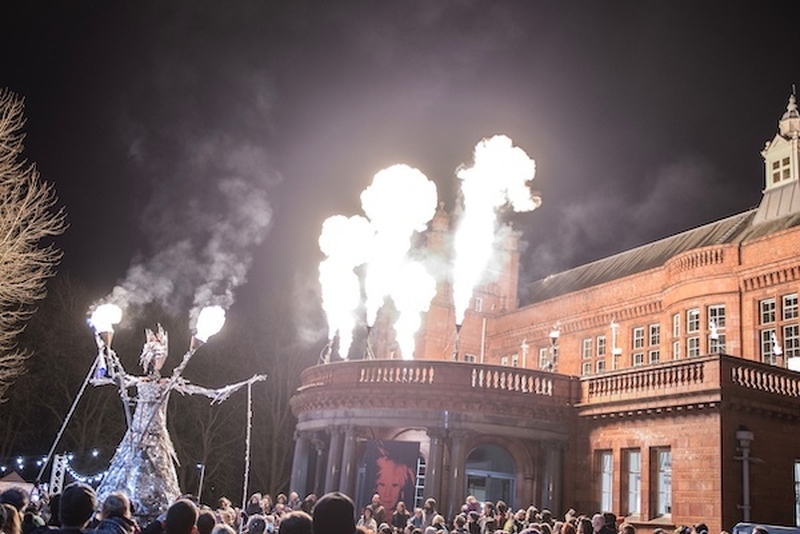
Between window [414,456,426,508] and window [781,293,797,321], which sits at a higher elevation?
window [781,293,797,321]

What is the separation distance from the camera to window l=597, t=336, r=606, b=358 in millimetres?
38594

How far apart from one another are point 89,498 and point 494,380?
19785 millimetres

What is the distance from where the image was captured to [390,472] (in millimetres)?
24594

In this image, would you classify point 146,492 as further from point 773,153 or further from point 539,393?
point 773,153

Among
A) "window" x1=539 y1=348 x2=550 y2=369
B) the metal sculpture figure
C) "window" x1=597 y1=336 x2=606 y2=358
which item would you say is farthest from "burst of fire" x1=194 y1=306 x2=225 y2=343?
"window" x1=539 y1=348 x2=550 y2=369

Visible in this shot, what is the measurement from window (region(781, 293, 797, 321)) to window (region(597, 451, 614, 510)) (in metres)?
10.5

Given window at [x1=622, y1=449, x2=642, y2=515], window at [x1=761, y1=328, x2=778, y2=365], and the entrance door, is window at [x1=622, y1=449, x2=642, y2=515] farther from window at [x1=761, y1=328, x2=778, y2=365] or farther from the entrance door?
window at [x1=761, y1=328, x2=778, y2=365]

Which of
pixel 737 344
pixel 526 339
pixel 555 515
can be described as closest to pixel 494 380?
pixel 555 515

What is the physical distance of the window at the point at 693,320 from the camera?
31994 mm

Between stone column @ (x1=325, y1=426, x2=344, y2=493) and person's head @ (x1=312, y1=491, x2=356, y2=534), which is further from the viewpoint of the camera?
stone column @ (x1=325, y1=426, x2=344, y2=493)

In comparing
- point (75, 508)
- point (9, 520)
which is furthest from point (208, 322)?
point (75, 508)

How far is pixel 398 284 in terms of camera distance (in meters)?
41.4

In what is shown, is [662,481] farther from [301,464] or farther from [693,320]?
[301,464]

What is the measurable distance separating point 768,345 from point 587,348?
37.1 ft
